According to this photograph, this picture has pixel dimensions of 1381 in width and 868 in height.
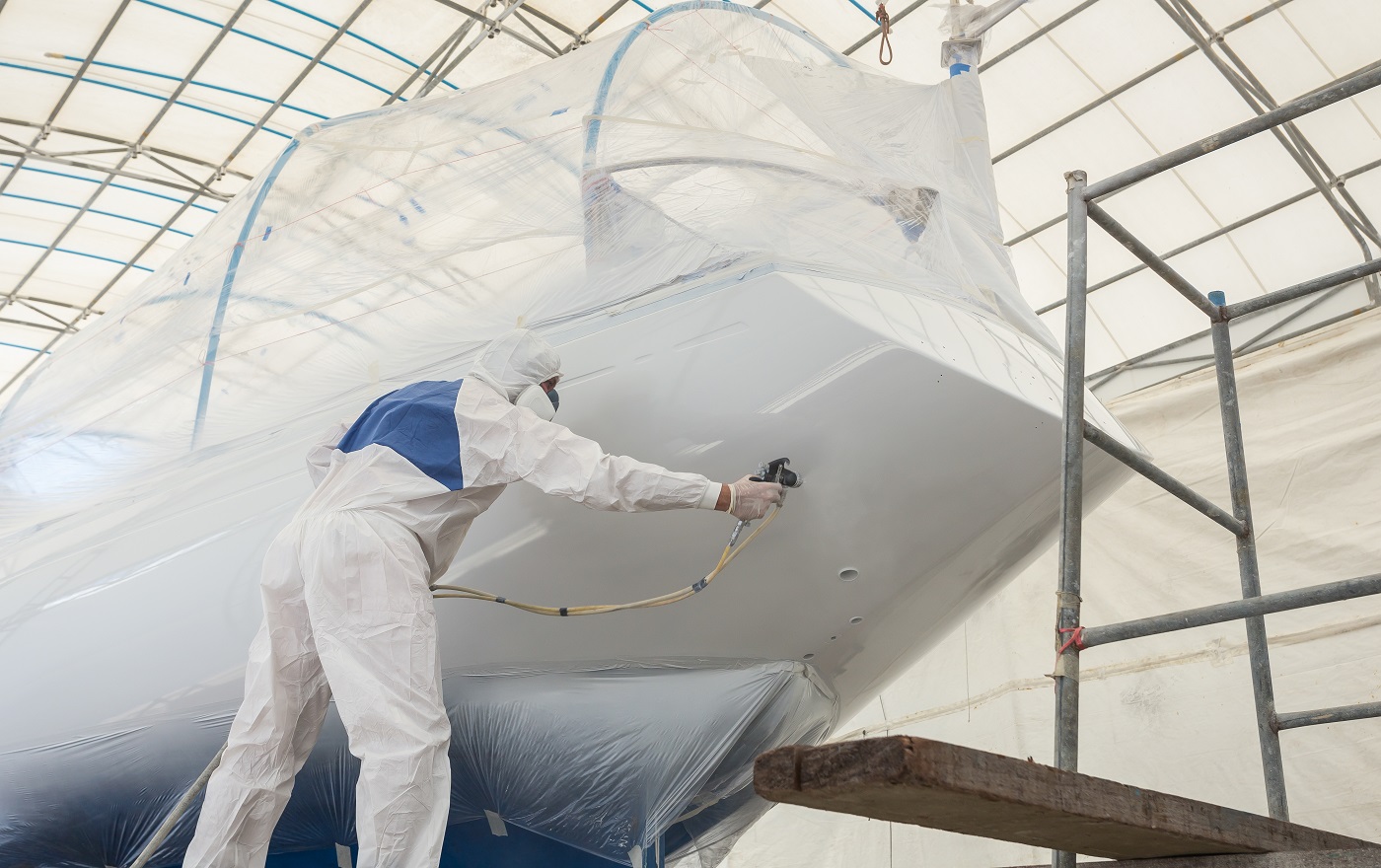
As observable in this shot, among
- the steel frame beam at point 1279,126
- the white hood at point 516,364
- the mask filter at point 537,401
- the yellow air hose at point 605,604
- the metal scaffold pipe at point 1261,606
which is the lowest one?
the metal scaffold pipe at point 1261,606

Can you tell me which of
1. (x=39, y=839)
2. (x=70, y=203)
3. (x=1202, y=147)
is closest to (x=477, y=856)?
(x=39, y=839)

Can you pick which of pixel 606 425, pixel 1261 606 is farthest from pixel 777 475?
pixel 1261 606

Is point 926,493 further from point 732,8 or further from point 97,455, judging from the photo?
point 97,455

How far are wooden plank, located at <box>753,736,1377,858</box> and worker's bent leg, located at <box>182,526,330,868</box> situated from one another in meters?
1.48

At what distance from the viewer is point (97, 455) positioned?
360 centimetres

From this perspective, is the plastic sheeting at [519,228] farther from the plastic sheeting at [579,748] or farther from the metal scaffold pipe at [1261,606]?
the metal scaffold pipe at [1261,606]

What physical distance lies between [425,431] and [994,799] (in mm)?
1545

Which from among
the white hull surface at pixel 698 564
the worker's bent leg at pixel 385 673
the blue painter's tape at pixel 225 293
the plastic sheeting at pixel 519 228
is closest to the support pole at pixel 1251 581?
the white hull surface at pixel 698 564

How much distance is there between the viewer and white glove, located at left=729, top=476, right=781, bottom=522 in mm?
2354

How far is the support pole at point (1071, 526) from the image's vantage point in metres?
1.83

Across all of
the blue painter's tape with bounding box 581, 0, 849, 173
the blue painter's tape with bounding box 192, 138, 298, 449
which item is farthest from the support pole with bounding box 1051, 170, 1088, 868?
the blue painter's tape with bounding box 192, 138, 298, 449

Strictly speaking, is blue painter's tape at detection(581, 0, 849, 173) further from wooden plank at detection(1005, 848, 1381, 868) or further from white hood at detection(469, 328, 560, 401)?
wooden plank at detection(1005, 848, 1381, 868)

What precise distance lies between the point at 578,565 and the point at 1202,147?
157 cm

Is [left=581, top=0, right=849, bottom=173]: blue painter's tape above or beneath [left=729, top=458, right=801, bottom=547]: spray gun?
above
